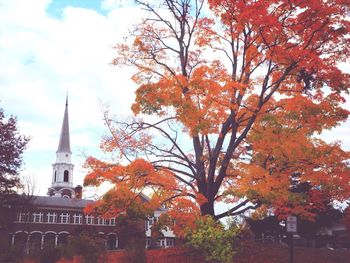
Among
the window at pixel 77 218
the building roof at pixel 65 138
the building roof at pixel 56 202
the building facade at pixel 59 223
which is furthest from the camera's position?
the building roof at pixel 65 138

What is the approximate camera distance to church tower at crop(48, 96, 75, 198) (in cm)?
8775

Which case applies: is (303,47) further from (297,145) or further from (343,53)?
(297,145)

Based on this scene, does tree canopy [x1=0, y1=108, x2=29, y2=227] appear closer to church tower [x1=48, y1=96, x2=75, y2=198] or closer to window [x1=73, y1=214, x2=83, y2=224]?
window [x1=73, y1=214, x2=83, y2=224]

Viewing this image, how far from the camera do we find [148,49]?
2070 cm

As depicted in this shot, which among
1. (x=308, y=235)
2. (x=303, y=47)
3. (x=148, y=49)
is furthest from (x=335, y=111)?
(x=308, y=235)

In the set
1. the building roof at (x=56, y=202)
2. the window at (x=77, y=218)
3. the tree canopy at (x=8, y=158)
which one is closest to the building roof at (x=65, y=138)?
the building roof at (x=56, y=202)

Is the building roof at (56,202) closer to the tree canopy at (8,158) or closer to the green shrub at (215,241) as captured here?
the tree canopy at (8,158)

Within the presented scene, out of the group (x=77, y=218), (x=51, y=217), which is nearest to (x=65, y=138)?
(x=77, y=218)

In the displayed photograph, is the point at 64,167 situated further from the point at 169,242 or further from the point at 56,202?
the point at 169,242

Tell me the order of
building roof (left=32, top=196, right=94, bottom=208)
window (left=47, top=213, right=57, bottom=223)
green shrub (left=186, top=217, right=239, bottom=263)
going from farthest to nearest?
building roof (left=32, top=196, right=94, bottom=208)
window (left=47, top=213, right=57, bottom=223)
green shrub (left=186, top=217, right=239, bottom=263)

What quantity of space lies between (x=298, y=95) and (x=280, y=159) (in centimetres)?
291

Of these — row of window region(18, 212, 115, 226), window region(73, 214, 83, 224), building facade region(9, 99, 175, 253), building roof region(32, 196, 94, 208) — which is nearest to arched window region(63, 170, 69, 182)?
building facade region(9, 99, 175, 253)

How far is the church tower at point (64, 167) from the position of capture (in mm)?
87750

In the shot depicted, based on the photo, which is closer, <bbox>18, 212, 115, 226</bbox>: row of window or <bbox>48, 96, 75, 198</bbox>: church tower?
<bbox>18, 212, 115, 226</bbox>: row of window
